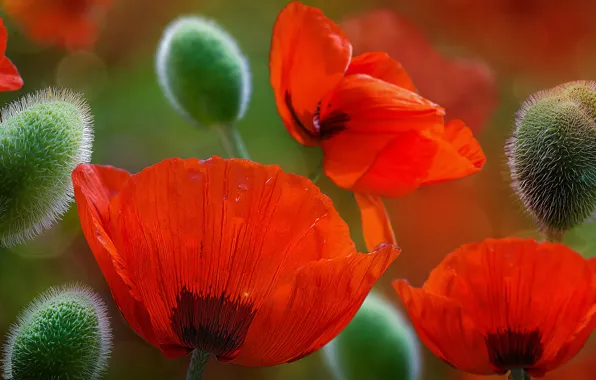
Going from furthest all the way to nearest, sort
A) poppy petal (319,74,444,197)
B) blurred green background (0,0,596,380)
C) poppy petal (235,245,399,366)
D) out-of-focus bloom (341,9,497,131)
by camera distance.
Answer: out-of-focus bloom (341,9,497,131) < blurred green background (0,0,596,380) < poppy petal (319,74,444,197) < poppy petal (235,245,399,366)

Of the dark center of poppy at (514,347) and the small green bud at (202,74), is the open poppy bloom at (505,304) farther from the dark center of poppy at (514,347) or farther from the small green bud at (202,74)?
the small green bud at (202,74)

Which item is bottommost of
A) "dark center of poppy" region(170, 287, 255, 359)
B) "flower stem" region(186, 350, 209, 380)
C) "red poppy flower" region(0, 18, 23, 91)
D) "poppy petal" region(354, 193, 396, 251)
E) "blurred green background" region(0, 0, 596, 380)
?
"blurred green background" region(0, 0, 596, 380)

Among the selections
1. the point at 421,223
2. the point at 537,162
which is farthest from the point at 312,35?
the point at 421,223

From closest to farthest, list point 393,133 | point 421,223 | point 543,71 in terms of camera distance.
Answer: point 393,133
point 421,223
point 543,71

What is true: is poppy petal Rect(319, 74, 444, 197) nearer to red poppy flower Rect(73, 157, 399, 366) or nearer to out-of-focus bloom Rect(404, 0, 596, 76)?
red poppy flower Rect(73, 157, 399, 366)

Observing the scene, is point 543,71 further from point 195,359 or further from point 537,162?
point 195,359

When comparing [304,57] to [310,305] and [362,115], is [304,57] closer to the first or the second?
[362,115]

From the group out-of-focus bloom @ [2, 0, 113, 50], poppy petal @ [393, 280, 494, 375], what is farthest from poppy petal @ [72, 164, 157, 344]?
out-of-focus bloom @ [2, 0, 113, 50]

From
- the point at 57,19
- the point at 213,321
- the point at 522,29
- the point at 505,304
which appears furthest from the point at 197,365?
the point at 522,29
